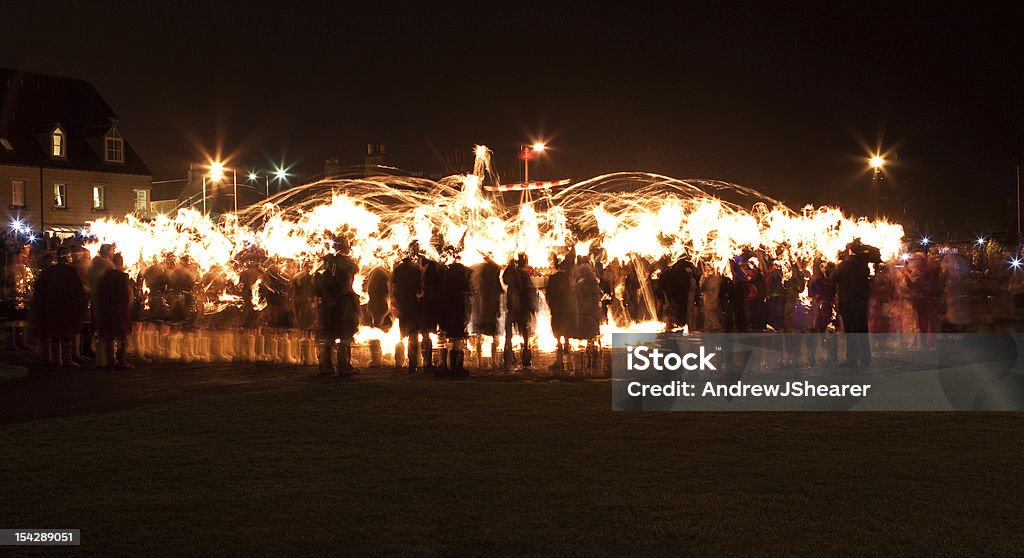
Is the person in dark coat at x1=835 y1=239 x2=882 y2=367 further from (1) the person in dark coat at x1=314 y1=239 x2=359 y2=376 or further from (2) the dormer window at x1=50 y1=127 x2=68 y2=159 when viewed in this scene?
(2) the dormer window at x1=50 y1=127 x2=68 y2=159

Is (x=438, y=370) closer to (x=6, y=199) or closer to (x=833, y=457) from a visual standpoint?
(x=833, y=457)

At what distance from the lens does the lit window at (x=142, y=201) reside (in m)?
60.7

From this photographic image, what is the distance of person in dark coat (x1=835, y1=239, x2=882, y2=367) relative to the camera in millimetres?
16641

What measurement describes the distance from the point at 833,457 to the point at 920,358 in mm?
9354

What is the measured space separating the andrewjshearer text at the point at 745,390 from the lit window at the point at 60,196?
49.2m

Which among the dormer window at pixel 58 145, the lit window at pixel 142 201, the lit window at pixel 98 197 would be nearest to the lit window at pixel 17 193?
the dormer window at pixel 58 145

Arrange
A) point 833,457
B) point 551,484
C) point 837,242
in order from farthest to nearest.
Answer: point 837,242 → point 833,457 → point 551,484

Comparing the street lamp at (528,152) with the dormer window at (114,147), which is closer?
the street lamp at (528,152)

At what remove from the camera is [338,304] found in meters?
16.3

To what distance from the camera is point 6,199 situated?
53188 millimetres

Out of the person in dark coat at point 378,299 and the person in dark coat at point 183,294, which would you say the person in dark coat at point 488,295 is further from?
the person in dark coat at point 183,294

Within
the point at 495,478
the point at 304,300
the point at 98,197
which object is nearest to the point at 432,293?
the point at 304,300

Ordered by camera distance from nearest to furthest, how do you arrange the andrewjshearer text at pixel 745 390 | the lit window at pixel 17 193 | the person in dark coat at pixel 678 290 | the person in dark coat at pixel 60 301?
the andrewjshearer text at pixel 745 390
the person in dark coat at pixel 678 290
the person in dark coat at pixel 60 301
the lit window at pixel 17 193

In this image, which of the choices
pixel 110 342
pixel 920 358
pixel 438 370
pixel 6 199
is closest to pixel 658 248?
pixel 920 358
